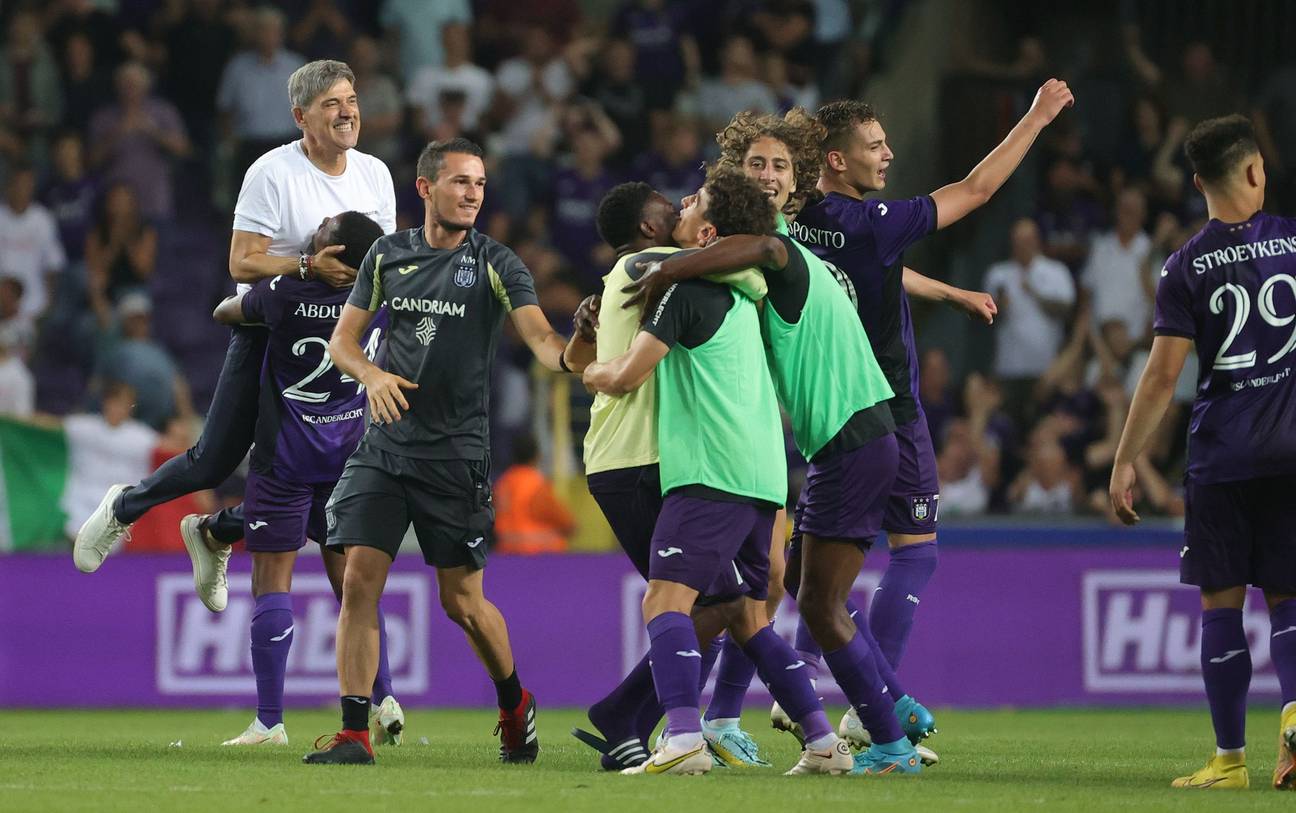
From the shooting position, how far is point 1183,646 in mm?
12578

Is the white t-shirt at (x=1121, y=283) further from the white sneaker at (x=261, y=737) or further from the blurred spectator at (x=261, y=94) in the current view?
the white sneaker at (x=261, y=737)

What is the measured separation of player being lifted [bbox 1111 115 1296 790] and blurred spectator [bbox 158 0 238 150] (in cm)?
1138

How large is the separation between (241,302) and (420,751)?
86.1 inches

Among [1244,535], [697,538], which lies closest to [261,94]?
[697,538]

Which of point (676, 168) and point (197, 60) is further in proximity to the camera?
point (197, 60)

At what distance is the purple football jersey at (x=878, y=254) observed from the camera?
801 cm

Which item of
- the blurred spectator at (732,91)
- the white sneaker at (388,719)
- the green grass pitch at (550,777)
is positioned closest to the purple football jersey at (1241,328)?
the green grass pitch at (550,777)

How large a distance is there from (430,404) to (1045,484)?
787 cm

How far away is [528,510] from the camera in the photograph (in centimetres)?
1387

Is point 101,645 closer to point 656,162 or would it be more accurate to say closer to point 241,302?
point 241,302

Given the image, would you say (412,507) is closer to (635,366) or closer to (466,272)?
(466,272)

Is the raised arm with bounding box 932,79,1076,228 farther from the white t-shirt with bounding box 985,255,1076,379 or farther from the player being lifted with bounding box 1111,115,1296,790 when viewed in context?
the white t-shirt with bounding box 985,255,1076,379


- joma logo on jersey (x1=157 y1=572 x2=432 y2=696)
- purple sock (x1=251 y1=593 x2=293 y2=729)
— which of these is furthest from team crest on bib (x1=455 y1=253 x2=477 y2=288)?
joma logo on jersey (x1=157 y1=572 x2=432 y2=696)

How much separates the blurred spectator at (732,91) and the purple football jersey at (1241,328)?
1024 cm
